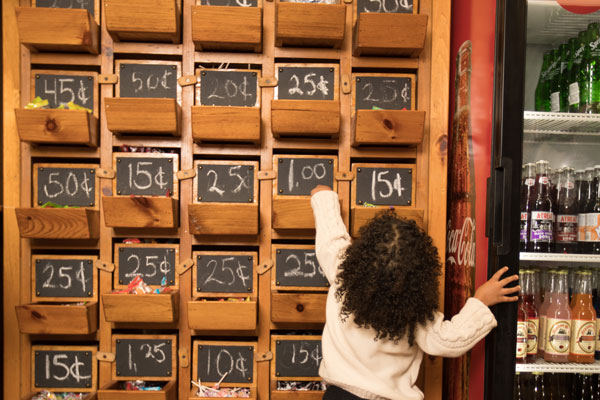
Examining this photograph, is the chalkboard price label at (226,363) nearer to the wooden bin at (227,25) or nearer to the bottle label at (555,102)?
the wooden bin at (227,25)

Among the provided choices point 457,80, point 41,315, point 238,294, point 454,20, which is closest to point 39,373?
point 41,315

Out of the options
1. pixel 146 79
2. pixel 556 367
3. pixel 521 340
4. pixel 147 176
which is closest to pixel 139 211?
pixel 147 176

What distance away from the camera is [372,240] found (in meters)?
1.42

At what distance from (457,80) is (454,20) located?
0.35 meters

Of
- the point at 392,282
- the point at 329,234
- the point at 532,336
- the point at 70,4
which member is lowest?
the point at 532,336

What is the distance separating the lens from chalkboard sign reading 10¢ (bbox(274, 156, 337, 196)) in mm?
1903

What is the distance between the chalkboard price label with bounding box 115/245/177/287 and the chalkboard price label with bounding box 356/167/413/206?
918mm

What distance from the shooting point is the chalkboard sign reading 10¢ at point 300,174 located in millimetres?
1903

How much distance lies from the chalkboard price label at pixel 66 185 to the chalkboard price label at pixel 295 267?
3.00 ft

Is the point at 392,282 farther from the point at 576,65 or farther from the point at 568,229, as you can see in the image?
the point at 576,65

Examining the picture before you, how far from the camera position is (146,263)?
74.8 inches

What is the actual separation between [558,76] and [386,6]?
84 cm

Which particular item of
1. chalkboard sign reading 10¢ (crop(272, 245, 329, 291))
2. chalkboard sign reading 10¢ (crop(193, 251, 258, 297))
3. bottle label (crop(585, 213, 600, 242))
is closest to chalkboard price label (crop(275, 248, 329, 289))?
chalkboard sign reading 10¢ (crop(272, 245, 329, 291))

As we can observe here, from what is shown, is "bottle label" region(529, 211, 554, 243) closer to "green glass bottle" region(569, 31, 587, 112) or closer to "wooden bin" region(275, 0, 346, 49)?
"green glass bottle" region(569, 31, 587, 112)
